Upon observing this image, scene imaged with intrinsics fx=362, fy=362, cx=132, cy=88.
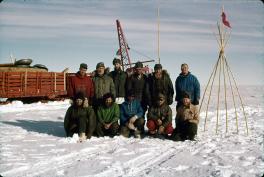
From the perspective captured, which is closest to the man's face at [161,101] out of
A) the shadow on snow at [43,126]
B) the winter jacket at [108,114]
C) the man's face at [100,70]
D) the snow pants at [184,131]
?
the snow pants at [184,131]

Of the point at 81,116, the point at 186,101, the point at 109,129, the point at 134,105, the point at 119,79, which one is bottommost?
the point at 109,129

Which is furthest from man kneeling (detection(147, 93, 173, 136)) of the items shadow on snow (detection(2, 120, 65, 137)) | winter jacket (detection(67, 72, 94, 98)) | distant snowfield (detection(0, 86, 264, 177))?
shadow on snow (detection(2, 120, 65, 137))

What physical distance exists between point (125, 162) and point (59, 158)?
1.03 metres

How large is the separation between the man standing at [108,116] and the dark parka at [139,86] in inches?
19.7

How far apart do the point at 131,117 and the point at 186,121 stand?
115 cm

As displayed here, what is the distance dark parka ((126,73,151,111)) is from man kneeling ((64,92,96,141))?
1.01 m

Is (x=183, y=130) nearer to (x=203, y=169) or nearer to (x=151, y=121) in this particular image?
(x=151, y=121)

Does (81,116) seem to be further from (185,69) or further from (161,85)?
(185,69)

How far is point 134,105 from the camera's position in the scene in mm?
7586

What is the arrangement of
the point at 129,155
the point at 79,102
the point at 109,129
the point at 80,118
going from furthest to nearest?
1. the point at 109,129
2. the point at 79,102
3. the point at 80,118
4. the point at 129,155

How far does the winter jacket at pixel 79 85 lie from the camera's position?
755 centimetres

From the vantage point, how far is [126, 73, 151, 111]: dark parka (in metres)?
7.67

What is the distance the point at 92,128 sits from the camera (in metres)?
7.26

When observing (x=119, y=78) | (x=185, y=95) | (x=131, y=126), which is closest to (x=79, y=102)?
(x=131, y=126)
